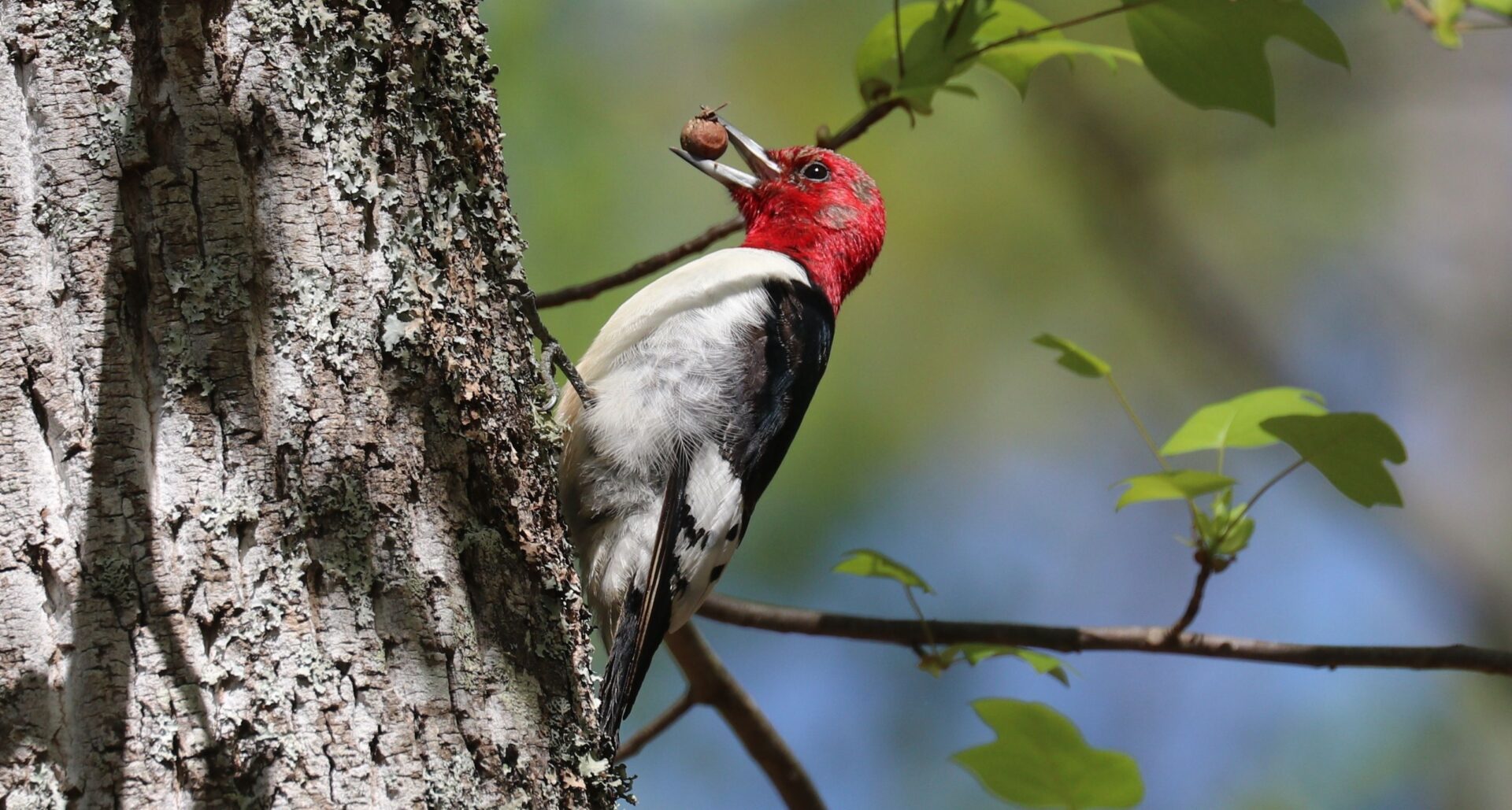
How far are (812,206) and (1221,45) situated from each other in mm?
1411

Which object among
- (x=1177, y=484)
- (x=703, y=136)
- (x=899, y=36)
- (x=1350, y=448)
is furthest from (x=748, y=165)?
(x=1350, y=448)

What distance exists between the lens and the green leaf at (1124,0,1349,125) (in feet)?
5.74

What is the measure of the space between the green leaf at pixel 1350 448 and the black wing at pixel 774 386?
997 mm

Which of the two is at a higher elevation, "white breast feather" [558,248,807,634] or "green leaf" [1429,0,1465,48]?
"white breast feather" [558,248,807,634]

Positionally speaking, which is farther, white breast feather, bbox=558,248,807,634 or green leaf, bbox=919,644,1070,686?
white breast feather, bbox=558,248,807,634

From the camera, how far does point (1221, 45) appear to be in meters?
1.77

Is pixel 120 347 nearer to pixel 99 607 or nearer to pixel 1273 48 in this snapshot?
pixel 99 607

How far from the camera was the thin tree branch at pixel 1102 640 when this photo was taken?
209cm

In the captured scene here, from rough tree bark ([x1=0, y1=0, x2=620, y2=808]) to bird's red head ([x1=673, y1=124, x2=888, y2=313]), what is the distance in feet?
5.57

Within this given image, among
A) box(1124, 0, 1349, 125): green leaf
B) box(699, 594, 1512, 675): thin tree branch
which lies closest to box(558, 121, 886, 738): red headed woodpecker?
box(699, 594, 1512, 675): thin tree branch

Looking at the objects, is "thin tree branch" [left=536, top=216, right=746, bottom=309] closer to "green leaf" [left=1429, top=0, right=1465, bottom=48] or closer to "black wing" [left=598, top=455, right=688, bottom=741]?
"black wing" [left=598, top=455, right=688, bottom=741]

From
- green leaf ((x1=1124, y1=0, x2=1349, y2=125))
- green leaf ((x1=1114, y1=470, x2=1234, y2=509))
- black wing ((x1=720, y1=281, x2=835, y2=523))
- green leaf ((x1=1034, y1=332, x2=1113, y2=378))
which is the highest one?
black wing ((x1=720, y1=281, x2=835, y2=523))

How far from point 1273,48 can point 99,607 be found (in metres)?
7.03

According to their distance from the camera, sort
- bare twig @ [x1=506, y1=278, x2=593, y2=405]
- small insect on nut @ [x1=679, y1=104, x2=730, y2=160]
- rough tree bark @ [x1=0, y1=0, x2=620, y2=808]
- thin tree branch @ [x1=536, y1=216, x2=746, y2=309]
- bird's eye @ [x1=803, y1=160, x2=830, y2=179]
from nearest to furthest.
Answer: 1. rough tree bark @ [x1=0, y1=0, x2=620, y2=808]
2. bare twig @ [x1=506, y1=278, x2=593, y2=405]
3. thin tree branch @ [x1=536, y1=216, x2=746, y2=309]
4. small insect on nut @ [x1=679, y1=104, x2=730, y2=160]
5. bird's eye @ [x1=803, y1=160, x2=830, y2=179]
